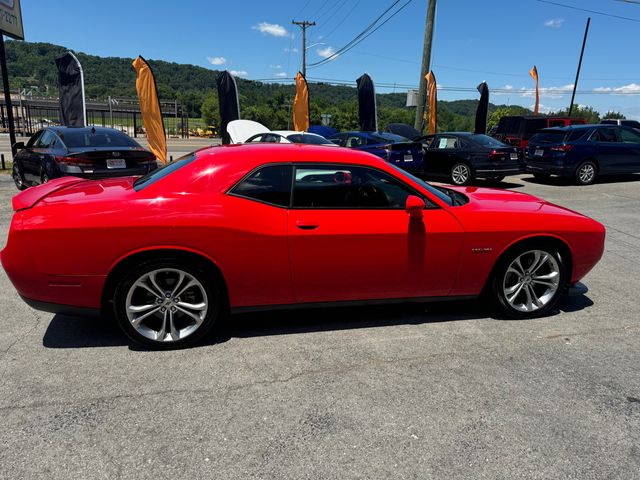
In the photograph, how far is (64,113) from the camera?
639 inches

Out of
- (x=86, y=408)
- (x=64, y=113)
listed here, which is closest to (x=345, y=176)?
(x=86, y=408)

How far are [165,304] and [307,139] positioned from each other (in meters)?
9.44

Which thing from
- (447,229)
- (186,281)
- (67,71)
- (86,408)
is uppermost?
(67,71)

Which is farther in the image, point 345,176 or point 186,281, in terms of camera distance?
point 345,176

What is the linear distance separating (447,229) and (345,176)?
91 centimetres

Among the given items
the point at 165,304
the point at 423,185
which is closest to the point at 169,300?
the point at 165,304

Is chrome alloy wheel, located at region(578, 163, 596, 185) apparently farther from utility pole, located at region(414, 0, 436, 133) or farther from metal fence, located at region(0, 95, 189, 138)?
metal fence, located at region(0, 95, 189, 138)

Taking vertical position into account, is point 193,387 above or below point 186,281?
below

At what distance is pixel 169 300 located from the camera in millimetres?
3324

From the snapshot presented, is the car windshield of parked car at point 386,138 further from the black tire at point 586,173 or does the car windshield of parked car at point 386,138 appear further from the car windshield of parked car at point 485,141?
the black tire at point 586,173

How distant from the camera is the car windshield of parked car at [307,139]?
1204cm

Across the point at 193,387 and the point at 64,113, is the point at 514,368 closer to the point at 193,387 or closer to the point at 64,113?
the point at 193,387

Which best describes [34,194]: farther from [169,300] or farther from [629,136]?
[629,136]

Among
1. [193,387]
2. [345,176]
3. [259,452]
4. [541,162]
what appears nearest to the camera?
[259,452]
